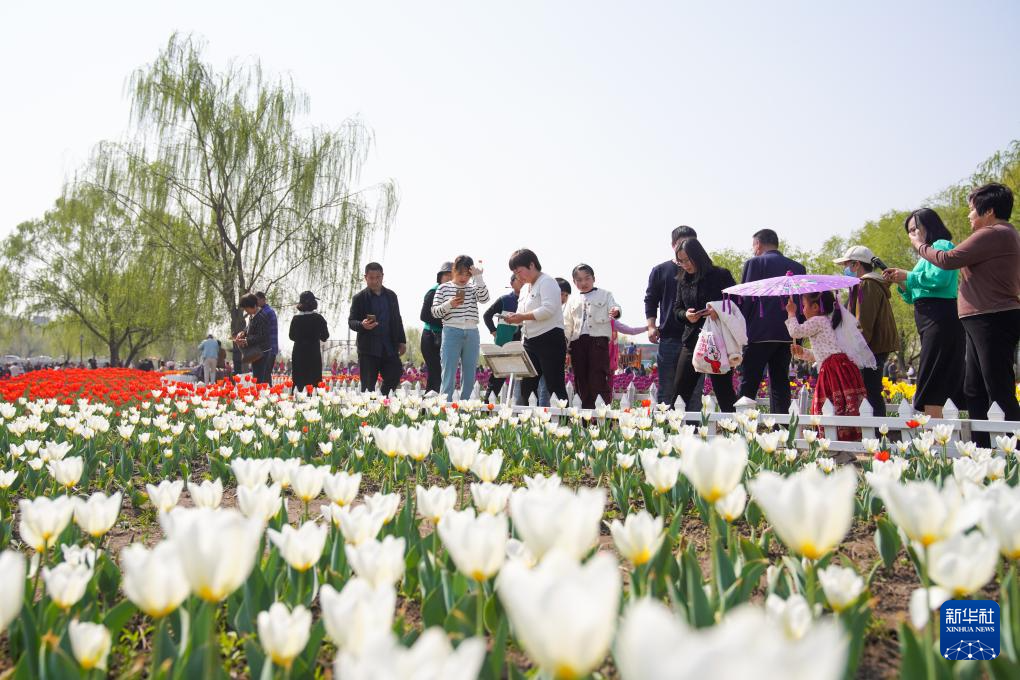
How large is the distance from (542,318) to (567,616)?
480 centimetres

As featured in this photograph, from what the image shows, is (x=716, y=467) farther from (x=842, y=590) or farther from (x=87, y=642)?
(x=87, y=642)

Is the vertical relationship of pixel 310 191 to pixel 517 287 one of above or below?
above

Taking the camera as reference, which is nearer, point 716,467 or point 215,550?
point 215,550

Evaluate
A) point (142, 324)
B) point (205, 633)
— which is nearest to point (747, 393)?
point (205, 633)

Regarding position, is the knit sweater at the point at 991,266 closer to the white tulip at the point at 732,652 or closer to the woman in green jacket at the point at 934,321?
the woman in green jacket at the point at 934,321

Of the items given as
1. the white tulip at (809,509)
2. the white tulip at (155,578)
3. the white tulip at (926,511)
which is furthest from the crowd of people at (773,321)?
the white tulip at (155,578)

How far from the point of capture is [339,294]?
16234mm

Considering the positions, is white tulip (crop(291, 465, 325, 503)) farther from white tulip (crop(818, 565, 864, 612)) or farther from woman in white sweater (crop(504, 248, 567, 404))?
woman in white sweater (crop(504, 248, 567, 404))

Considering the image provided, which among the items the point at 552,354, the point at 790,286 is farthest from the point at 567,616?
the point at 552,354

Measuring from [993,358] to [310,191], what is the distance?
14786 millimetres

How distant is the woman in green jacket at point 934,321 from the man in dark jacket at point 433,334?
409 cm

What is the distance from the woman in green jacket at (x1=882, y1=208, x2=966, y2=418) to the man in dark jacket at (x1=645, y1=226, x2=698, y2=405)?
152cm

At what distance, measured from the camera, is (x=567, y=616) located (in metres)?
0.57

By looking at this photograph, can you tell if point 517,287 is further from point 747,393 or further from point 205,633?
point 205,633
